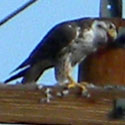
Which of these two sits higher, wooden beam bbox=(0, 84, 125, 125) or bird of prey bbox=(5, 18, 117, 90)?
wooden beam bbox=(0, 84, 125, 125)

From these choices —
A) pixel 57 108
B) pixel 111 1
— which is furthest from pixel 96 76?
pixel 111 1

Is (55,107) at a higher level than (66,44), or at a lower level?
higher

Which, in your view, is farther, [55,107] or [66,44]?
[66,44]

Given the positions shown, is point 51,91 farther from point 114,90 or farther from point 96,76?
point 96,76

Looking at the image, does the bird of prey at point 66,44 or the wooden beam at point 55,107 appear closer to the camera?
the wooden beam at point 55,107

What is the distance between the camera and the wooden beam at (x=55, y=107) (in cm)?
145

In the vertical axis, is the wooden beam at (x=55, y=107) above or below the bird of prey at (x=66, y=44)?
above

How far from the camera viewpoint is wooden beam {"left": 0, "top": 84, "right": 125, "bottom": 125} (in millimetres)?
1447

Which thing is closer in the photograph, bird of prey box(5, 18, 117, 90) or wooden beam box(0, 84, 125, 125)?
wooden beam box(0, 84, 125, 125)

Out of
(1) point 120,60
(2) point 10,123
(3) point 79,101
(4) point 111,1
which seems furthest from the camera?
(4) point 111,1

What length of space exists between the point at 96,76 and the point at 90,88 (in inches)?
10.6

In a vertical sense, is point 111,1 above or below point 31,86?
above

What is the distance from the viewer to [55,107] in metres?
1.47

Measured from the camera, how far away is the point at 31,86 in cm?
160
